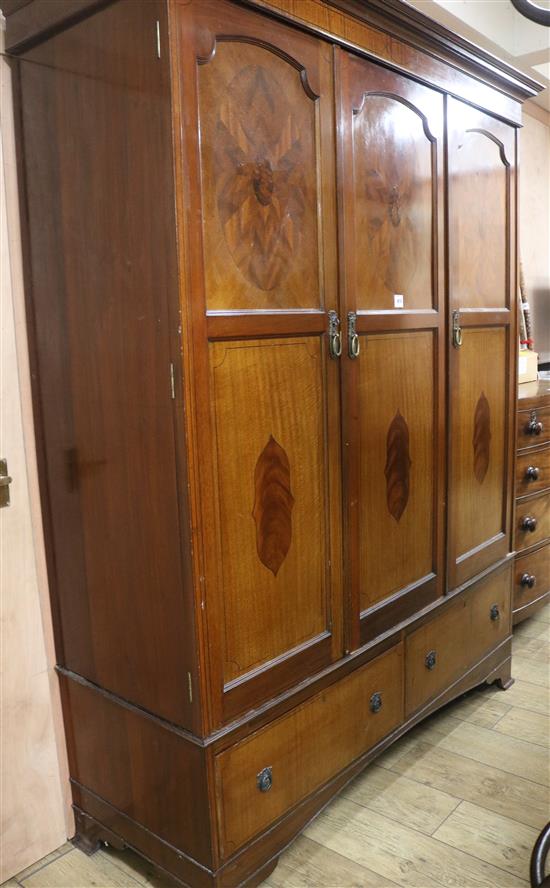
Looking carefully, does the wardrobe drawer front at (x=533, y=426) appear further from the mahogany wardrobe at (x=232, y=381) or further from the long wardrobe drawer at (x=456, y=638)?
the mahogany wardrobe at (x=232, y=381)

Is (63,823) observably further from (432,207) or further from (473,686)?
(432,207)

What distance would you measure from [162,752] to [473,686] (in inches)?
48.2

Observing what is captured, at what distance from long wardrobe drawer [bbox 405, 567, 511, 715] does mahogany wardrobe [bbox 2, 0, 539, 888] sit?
56 mm

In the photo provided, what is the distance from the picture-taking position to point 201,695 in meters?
1.46

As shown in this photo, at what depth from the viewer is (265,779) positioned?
1613 millimetres

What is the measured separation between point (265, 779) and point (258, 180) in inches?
49.7

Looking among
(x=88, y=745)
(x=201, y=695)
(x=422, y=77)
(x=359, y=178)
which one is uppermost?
(x=422, y=77)

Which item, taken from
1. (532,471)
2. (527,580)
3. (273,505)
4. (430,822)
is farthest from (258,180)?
(527,580)

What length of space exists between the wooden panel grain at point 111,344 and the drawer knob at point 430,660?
Answer: 0.90 meters

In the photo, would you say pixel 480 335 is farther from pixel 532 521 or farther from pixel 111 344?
pixel 111 344

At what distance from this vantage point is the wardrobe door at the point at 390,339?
173 cm

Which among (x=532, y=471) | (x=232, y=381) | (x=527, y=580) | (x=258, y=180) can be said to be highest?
(x=258, y=180)

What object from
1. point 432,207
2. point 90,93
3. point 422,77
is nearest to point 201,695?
point 90,93

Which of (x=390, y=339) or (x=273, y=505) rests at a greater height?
(x=390, y=339)
